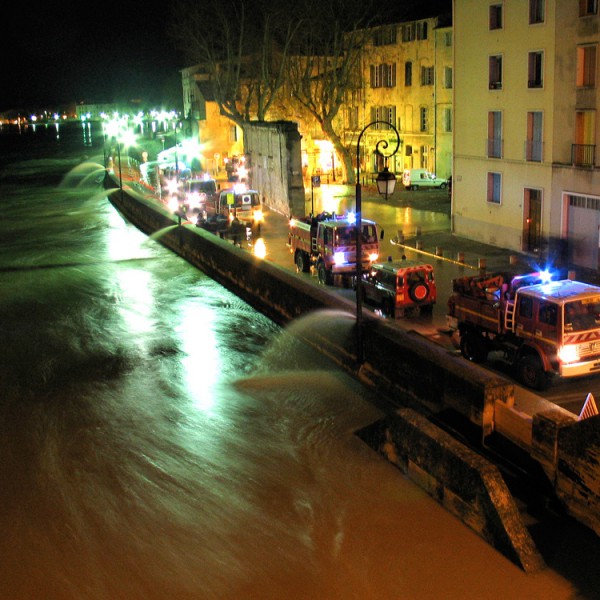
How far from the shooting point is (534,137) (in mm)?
29609

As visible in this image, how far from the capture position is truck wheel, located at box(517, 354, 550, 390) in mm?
15812

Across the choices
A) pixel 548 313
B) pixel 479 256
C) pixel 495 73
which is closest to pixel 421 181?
pixel 495 73

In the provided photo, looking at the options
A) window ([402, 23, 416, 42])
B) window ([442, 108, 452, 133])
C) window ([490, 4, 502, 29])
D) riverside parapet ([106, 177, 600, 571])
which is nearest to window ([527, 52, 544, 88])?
window ([490, 4, 502, 29])

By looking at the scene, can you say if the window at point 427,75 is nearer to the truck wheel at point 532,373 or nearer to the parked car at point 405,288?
the parked car at point 405,288

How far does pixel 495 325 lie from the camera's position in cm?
1717

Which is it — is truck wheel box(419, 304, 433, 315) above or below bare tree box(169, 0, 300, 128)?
below

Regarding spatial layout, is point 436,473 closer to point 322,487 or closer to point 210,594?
point 322,487

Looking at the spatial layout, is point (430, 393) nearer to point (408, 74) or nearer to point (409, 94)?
point (409, 94)

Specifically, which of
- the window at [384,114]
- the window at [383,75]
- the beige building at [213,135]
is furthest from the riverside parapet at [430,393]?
the beige building at [213,135]

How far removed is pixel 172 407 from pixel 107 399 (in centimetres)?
147

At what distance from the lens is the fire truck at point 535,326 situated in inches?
603

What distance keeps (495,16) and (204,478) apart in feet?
82.0

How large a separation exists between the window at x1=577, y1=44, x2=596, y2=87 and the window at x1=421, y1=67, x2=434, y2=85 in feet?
88.2

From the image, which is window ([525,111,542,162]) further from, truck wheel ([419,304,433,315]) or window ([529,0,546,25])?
truck wheel ([419,304,433,315])
